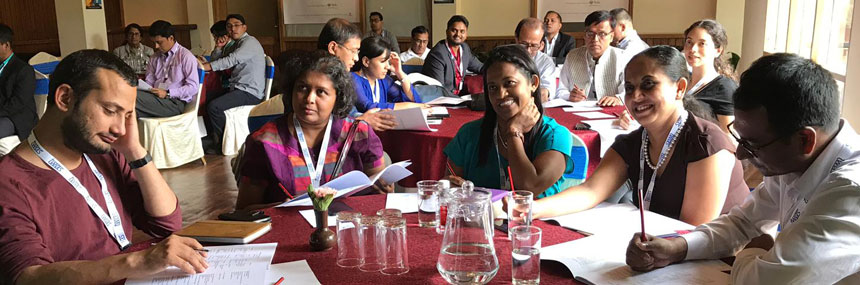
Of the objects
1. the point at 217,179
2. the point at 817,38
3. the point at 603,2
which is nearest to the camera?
the point at 217,179

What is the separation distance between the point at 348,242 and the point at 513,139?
0.97 m

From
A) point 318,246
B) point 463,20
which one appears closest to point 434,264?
point 318,246

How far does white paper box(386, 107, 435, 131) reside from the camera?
10.8 ft

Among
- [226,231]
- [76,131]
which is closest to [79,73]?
[76,131]

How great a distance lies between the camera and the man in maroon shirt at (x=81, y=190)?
1338mm

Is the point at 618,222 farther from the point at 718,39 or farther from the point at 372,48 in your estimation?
the point at 718,39

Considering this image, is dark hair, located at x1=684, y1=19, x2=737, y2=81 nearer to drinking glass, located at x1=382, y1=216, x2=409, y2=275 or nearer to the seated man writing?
drinking glass, located at x1=382, y1=216, x2=409, y2=275

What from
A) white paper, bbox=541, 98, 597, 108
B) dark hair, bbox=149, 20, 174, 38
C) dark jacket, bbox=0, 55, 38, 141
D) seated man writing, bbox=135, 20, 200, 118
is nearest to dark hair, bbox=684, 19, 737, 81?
white paper, bbox=541, 98, 597, 108

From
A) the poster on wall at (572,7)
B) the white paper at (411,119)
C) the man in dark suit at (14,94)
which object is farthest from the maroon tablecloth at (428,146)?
the poster on wall at (572,7)

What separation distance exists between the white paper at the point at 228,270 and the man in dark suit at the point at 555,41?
21.4 ft

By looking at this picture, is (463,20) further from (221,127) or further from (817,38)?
(817,38)

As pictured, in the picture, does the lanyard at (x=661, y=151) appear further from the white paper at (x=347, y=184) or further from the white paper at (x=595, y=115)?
the white paper at (x=595, y=115)

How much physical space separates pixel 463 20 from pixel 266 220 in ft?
17.1

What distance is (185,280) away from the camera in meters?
1.32
